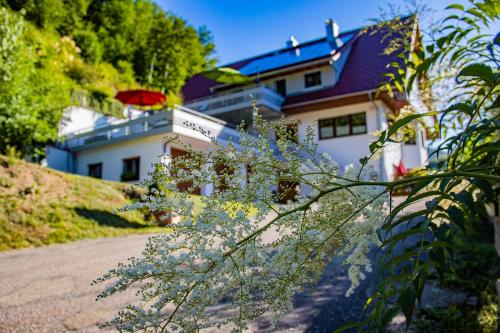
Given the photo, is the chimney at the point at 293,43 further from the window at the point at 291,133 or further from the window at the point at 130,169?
the window at the point at 291,133

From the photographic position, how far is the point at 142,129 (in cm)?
1552

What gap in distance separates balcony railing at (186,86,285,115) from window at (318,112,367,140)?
7.95 feet

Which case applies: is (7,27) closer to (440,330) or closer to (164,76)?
(440,330)

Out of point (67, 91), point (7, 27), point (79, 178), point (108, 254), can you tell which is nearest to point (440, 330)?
point (108, 254)

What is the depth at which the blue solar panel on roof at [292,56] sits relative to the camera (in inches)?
734

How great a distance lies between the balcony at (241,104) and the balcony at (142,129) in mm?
2278

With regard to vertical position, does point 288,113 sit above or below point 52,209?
above

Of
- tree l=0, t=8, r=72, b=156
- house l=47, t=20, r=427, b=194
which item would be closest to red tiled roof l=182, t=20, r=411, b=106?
house l=47, t=20, r=427, b=194

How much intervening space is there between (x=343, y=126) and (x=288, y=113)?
2.79m

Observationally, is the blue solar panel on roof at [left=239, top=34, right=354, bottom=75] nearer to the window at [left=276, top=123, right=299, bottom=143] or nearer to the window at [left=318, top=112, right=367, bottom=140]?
the window at [left=318, top=112, right=367, bottom=140]

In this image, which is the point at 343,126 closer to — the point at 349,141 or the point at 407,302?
the point at 349,141

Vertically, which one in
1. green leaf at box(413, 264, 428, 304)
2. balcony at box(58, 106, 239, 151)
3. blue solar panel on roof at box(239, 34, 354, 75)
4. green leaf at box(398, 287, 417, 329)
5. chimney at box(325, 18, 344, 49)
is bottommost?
green leaf at box(398, 287, 417, 329)

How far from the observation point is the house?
49.7 ft

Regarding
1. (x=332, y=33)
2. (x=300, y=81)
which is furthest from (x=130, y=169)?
(x=332, y=33)
